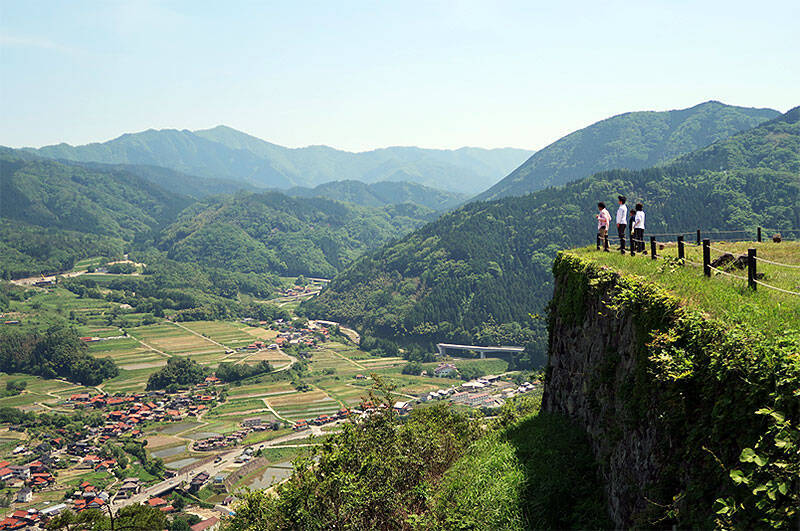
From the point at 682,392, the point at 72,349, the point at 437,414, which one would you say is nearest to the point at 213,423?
the point at 72,349

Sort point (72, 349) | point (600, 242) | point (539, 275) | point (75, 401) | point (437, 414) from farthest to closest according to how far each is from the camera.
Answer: point (539, 275)
point (72, 349)
point (75, 401)
point (437, 414)
point (600, 242)

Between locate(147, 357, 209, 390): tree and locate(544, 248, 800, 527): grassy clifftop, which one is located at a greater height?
locate(544, 248, 800, 527): grassy clifftop

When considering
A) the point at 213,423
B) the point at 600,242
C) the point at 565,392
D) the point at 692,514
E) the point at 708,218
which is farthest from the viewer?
the point at 708,218

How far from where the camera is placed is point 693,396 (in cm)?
890

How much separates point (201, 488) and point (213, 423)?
28396mm

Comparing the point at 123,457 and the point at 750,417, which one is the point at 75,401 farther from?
the point at 750,417

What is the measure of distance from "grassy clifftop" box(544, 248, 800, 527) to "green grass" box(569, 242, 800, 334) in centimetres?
3

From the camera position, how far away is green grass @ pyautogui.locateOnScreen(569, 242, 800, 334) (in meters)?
9.40

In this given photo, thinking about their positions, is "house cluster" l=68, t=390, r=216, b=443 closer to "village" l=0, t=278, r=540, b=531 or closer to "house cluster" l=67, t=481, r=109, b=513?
"village" l=0, t=278, r=540, b=531

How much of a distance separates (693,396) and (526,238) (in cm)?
16435

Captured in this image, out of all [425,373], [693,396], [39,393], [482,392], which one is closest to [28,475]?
[39,393]

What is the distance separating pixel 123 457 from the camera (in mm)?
78938

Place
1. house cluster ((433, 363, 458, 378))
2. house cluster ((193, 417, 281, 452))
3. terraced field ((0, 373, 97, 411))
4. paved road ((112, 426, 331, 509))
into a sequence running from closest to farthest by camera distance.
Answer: paved road ((112, 426, 331, 509))
house cluster ((193, 417, 281, 452))
terraced field ((0, 373, 97, 411))
house cluster ((433, 363, 458, 378))

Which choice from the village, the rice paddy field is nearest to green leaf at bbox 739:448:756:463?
the village
